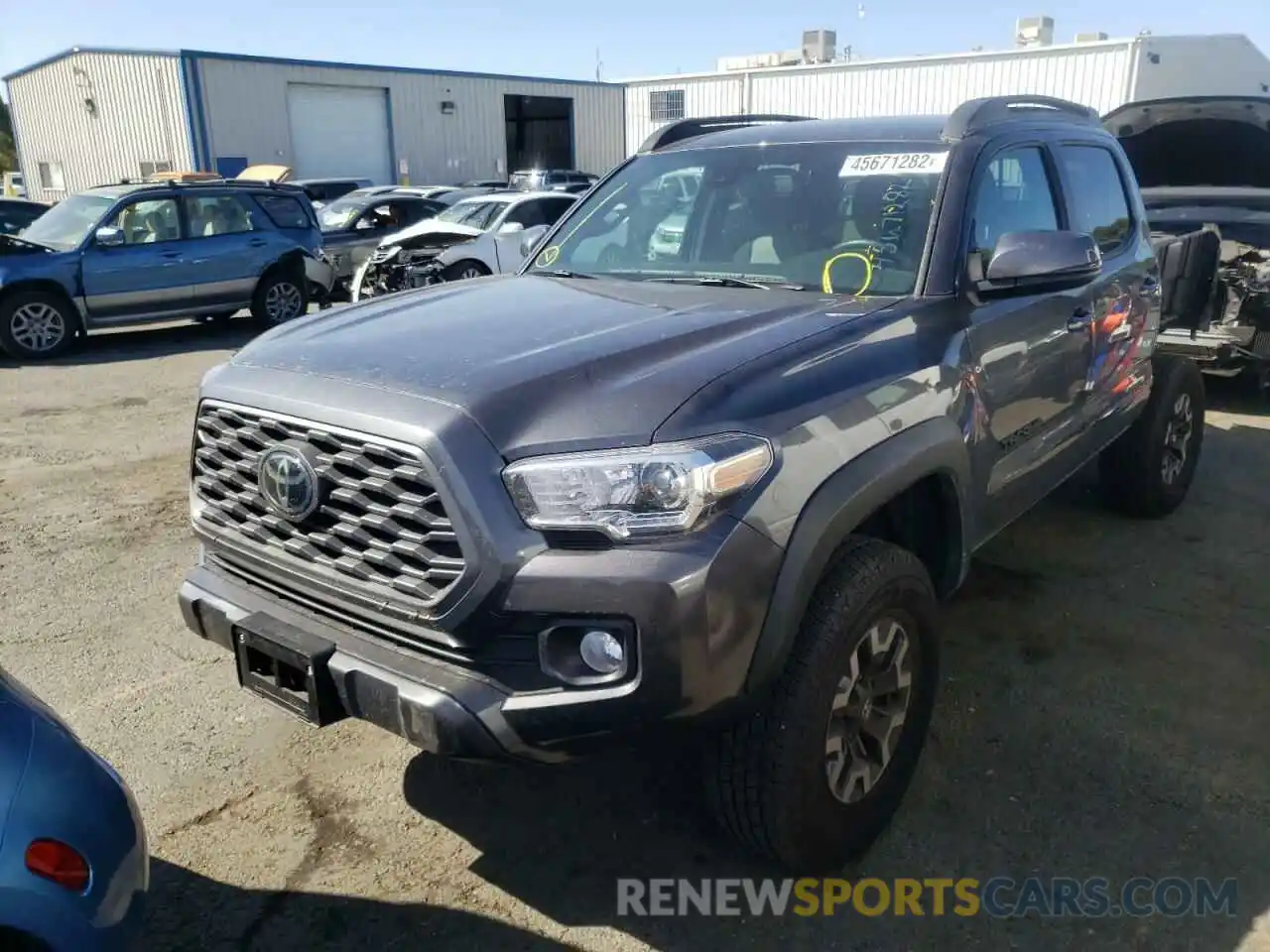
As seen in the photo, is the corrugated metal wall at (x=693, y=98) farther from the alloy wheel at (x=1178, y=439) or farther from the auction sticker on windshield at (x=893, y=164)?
the auction sticker on windshield at (x=893, y=164)

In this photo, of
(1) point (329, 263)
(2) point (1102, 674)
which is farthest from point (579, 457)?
(1) point (329, 263)

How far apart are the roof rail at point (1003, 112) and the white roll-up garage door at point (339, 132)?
26.2 metres

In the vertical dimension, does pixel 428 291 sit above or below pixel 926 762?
above

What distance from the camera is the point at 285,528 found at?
251 cm

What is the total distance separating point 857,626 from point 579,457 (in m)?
0.84

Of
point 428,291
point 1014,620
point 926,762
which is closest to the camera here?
point 926,762

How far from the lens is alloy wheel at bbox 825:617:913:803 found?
8.36ft

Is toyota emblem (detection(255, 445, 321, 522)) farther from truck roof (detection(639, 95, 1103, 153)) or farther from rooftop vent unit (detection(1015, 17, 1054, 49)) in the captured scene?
rooftop vent unit (detection(1015, 17, 1054, 49))

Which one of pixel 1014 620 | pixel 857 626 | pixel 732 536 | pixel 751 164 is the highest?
pixel 751 164

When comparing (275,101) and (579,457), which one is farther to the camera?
(275,101)

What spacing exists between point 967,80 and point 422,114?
16182 millimetres

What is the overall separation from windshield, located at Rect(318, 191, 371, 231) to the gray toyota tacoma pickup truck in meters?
11.5

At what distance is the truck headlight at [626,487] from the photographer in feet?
6.89

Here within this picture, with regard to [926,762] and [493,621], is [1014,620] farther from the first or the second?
[493,621]
